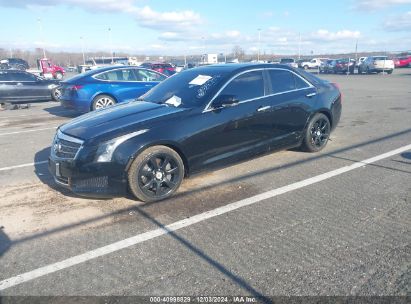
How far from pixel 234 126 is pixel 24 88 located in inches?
504

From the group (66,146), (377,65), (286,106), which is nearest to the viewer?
(66,146)

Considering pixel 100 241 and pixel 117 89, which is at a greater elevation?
pixel 117 89

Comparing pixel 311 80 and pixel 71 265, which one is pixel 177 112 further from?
pixel 311 80

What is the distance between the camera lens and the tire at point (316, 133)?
6043 millimetres

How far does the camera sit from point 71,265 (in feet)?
10.1

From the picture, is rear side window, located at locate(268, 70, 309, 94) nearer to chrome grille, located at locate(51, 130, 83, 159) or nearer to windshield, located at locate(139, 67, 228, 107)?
windshield, located at locate(139, 67, 228, 107)

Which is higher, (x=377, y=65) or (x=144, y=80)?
(x=377, y=65)

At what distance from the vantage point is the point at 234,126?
4.89 metres

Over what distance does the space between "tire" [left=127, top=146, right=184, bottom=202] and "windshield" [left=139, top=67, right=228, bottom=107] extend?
32.8 inches

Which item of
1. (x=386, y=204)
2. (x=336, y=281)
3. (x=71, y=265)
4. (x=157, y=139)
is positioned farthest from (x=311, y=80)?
(x=71, y=265)

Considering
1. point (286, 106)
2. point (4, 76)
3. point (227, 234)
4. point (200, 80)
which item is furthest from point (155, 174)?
point (4, 76)

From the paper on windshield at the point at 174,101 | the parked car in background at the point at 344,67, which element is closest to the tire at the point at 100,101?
the paper on windshield at the point at 174,101

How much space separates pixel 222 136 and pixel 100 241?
2138mm

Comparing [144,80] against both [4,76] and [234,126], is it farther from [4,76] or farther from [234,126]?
[4,76]
